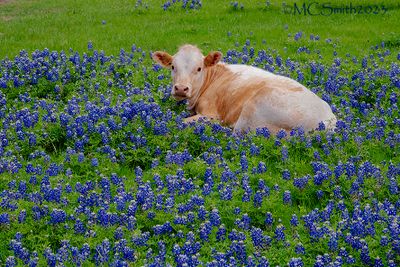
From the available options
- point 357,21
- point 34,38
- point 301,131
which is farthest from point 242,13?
point 301,131

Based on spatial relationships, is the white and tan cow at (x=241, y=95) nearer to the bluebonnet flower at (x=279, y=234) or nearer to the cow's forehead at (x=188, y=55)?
the cow's forehead at (x=188, y=55)

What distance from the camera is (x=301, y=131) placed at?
10094 mm

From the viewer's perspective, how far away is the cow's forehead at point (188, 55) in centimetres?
1189

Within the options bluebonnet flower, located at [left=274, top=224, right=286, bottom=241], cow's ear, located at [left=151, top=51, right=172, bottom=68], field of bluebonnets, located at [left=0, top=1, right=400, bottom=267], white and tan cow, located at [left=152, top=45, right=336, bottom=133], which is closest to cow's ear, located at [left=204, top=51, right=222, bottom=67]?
white and tan cow, located at [left=152, top=45, right=336, bottom=133]

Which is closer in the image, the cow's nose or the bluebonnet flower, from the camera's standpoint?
the bluebonnet flower

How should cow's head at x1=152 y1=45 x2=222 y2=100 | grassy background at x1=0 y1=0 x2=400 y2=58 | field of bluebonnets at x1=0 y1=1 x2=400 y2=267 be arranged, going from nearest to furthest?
field of bluebonnets at x1=0 y1=1 x2=400 y2=267, cow's head at x1=152 y1=45 x2=222 y2=100, grassy background at x1=0 y1=0 x2=400 y2=58

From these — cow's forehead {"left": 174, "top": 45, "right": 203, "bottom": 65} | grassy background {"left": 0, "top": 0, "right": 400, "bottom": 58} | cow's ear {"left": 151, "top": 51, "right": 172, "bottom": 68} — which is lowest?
grassy background {"left": 0, "top": 0, "right": 400, "bottom": 58}

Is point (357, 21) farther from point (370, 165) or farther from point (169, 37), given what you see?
point (370, 165)

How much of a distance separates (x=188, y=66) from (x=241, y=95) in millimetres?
1113

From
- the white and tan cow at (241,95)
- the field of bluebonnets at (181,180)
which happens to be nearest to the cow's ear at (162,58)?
the white and tan cow at (241,95)

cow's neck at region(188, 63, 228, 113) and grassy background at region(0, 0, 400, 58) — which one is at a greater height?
cow's neck at region(188, 63, 228, 113)

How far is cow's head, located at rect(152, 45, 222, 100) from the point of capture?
11.6 metres

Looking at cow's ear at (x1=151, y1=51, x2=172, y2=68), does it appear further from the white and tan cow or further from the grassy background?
the grassy background

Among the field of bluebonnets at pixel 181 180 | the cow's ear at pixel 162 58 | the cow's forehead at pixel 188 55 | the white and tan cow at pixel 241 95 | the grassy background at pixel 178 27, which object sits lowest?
the grassy background at pixel 178 27
